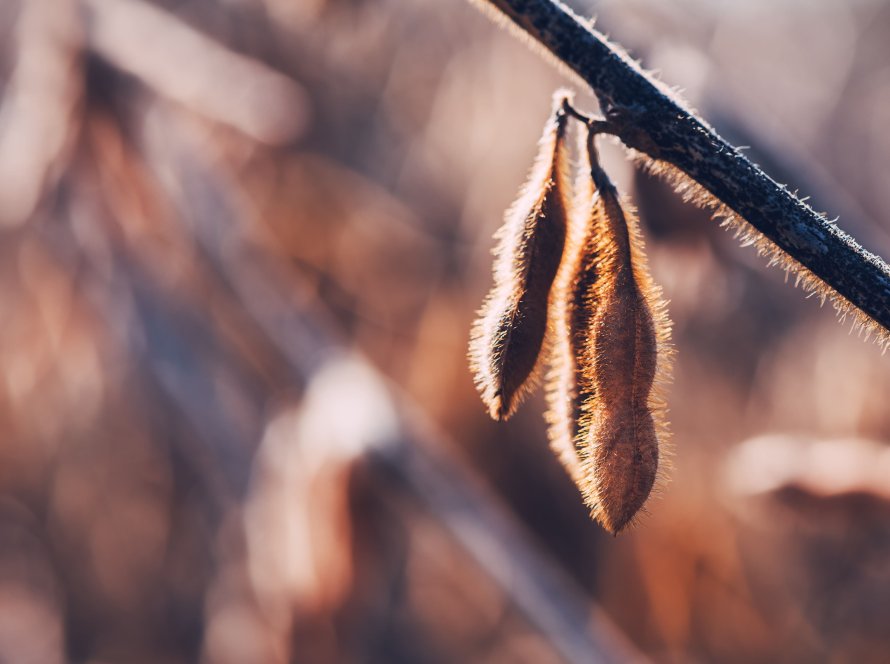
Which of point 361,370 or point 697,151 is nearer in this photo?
point 697,151

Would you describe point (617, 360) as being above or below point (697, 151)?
below

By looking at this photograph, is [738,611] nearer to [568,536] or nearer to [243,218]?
[568,536]

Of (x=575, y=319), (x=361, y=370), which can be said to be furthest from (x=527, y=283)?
(x=361, y=370)

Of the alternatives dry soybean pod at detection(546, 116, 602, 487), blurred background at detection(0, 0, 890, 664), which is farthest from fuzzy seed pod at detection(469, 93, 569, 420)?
blurred background at detection(0, 0, 890, 664)

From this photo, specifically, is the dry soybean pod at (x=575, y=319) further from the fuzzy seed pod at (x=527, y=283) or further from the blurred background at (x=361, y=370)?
the blurred background at (x=361, y=370)

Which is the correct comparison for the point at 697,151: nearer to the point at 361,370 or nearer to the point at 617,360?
the point at 617,360
